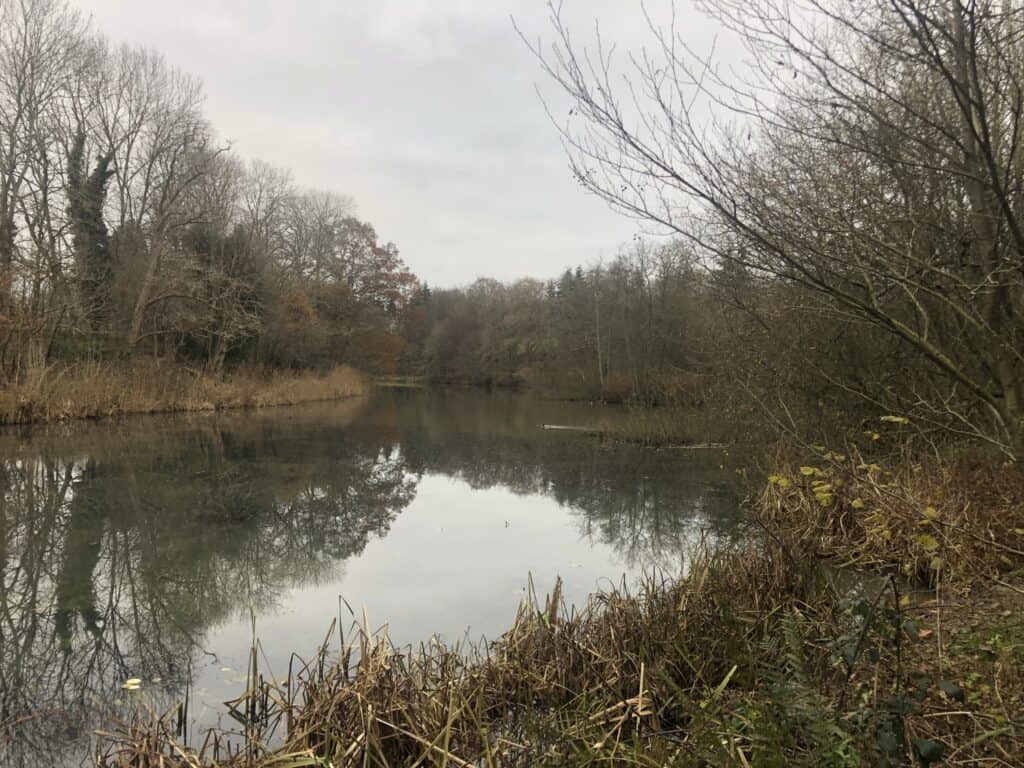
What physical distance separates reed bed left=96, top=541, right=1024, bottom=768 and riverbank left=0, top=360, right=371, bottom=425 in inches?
554

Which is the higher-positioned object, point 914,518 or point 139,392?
point 139,392

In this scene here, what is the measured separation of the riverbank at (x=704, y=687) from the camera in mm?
2350

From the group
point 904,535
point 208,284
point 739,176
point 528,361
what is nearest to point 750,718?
point 739,176

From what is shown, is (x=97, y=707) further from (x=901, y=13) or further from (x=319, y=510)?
(x=319, y=510)

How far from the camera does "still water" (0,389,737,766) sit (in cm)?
414

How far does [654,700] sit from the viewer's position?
3.45 meters

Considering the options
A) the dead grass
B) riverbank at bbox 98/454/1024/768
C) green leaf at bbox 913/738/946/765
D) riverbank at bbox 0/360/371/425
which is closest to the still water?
riverbank at bbox 98/454/1024/768

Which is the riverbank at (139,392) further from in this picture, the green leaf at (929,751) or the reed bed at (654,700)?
the green leaf at (929,751)

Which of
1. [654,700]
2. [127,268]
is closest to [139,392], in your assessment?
[127,268]

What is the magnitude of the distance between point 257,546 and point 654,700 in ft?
16.1

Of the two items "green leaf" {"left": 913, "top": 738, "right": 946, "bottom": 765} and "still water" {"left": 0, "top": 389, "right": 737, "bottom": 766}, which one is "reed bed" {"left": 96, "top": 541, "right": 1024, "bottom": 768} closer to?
"green leaf" {"left": 913, "top": 738, "right": 946, "bottom": 765}

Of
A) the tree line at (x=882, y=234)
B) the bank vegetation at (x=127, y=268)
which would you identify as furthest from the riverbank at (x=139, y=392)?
the tree line at (x=882, y=234)

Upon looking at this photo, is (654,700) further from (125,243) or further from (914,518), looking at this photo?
(125,243)

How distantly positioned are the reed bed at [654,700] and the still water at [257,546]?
73 cm
